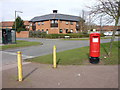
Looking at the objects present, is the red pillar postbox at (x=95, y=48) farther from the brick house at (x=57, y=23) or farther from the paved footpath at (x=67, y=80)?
the brick house at (x=57, y=23)

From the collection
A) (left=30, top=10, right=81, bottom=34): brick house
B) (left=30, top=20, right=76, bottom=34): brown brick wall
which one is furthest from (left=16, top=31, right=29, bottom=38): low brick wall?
(left=30, top=20, right=76, bottom=34): brown brick wall

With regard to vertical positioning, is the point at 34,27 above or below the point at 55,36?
above

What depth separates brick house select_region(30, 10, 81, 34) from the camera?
48.1m

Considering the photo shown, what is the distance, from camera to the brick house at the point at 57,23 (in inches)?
1896

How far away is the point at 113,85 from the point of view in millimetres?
4402

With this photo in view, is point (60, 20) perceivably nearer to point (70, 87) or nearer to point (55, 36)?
point (55, 36)

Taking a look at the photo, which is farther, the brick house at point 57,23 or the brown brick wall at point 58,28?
the brown brick wall at point 58,28

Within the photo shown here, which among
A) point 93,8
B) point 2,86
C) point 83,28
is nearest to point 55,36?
point 83,28

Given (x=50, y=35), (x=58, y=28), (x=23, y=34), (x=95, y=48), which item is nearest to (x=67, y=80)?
(x=95, y=48)

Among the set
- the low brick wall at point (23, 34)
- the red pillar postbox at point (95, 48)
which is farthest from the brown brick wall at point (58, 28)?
the red pillar postbox at point (95, 48)

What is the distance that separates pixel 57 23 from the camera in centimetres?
4784

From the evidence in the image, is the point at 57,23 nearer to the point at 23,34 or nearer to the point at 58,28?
the point at 58,28

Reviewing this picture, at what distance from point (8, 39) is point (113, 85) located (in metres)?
18.8

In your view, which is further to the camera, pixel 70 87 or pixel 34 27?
pixel 34 27
